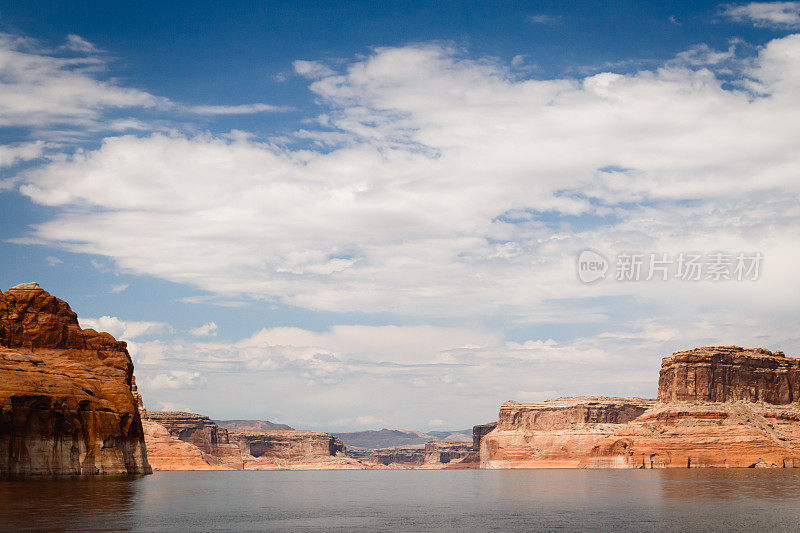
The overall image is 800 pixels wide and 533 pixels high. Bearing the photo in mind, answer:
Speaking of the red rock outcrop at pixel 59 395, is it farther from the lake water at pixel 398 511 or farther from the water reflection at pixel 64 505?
the water reflection at pixel 64 505

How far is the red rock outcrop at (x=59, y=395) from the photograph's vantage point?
3863 inches

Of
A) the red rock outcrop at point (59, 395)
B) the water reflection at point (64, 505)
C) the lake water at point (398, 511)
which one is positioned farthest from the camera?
the red rock outcrop at point (59, 395)

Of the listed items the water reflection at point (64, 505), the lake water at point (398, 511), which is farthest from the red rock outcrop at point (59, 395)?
the water reflection at point (64, 505)

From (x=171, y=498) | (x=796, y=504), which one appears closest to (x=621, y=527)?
(x=796, y=504)

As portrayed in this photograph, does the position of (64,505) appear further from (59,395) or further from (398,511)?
(59,395)

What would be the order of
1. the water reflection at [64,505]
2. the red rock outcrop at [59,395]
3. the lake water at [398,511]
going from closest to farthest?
the water reflection at [64,505]
the lake water at [398,511]
the red rock outcrop at [59,395]

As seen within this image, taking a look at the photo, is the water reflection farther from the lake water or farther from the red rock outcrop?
the red rock outcrop

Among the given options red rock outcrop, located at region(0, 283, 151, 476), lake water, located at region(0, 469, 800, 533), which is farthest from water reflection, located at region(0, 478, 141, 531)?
red rock outcrop, located at region(0, 283, 151, 476)

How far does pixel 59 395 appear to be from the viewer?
102 metres

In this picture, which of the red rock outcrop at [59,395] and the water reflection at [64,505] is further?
the red rock outcrop at [59,395]

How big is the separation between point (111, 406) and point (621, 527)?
77.2m

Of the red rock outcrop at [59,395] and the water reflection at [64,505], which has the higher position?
the red rock outcrop at [59,395]

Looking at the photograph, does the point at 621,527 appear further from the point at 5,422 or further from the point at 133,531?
the point at 5,422

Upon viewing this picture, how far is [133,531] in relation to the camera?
5797 centimetres
